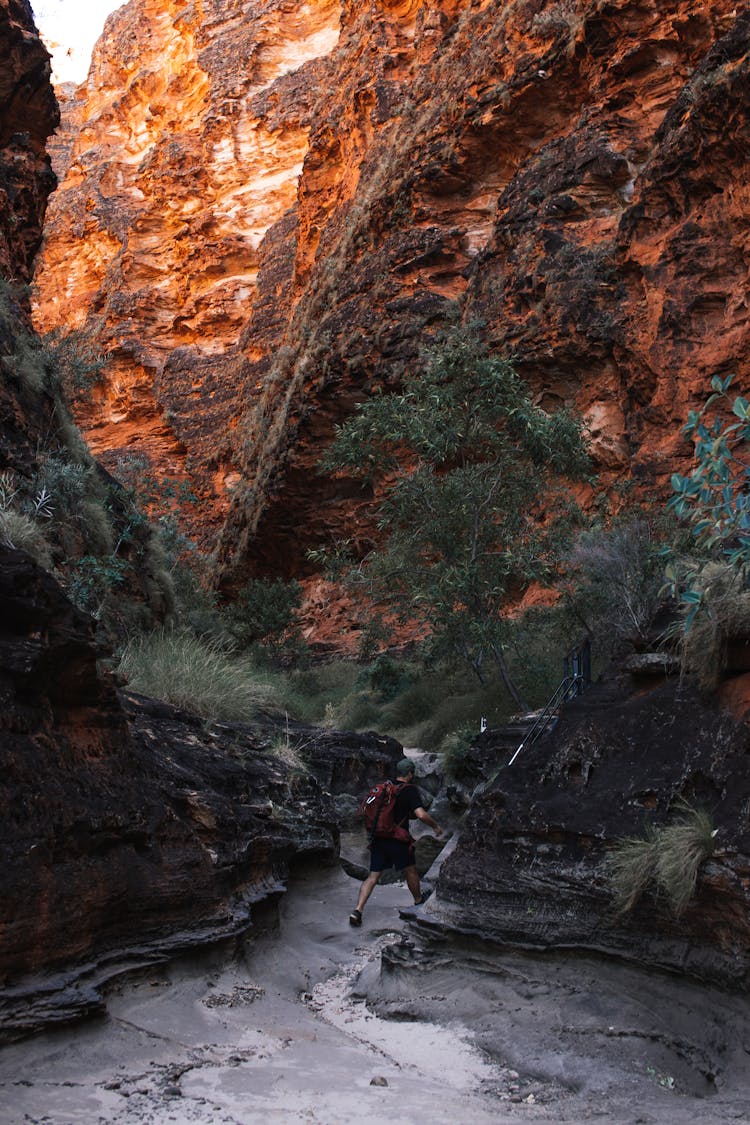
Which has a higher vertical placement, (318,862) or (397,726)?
(318,862)

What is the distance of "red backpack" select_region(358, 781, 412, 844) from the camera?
23.3 ft

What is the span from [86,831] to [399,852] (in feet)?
10.9

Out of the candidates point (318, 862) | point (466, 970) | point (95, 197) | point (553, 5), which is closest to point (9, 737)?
point (466, 970)

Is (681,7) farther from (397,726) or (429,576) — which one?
(397,726)

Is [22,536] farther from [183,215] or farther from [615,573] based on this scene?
[183,215]

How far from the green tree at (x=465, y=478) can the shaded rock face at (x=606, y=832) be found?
5964 millimetres

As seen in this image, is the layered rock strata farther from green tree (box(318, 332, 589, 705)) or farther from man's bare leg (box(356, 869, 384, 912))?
man's bare leg (box(356, 869, 384, 912))

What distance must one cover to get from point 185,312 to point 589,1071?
39659mm

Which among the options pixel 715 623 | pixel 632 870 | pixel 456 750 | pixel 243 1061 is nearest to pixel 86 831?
pixel 243 1061

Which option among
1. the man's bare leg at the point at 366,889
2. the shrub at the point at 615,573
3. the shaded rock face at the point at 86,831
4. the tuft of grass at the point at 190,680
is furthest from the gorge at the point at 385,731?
the shrub at the point at 615,573

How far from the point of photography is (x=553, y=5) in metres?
20.6

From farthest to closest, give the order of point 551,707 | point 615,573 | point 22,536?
point 615,573 < point 551,707 < point 22,536

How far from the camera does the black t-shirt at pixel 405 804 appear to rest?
7.25 meters

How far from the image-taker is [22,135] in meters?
12.8
